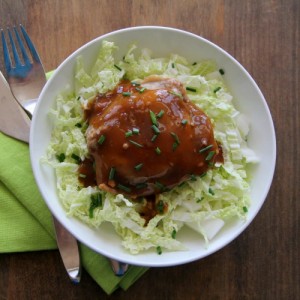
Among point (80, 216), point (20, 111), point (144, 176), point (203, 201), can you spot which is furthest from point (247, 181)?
point (20, 111)

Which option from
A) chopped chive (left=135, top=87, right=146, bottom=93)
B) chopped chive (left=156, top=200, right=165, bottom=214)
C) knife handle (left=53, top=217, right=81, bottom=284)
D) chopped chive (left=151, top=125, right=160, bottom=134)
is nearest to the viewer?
chopped chive (left=151, top=125, right=160, bottom=134)

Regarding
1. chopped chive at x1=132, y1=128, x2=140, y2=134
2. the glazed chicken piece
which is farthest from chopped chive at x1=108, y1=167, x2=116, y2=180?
chopped chive at x1=132, y1=128, x2=140, y2=134

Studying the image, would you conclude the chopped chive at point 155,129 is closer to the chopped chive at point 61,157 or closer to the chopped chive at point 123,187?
the chopped chive at point 123,187

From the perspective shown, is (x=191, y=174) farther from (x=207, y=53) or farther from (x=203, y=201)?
(x=207, y=53)

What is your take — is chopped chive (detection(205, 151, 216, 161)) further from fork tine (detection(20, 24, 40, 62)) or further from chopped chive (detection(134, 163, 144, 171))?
fork tine (detection(20, 24, 40, 62))

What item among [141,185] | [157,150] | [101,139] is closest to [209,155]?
[157,150]

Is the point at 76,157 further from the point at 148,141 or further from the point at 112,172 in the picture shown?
the point at 148,141
